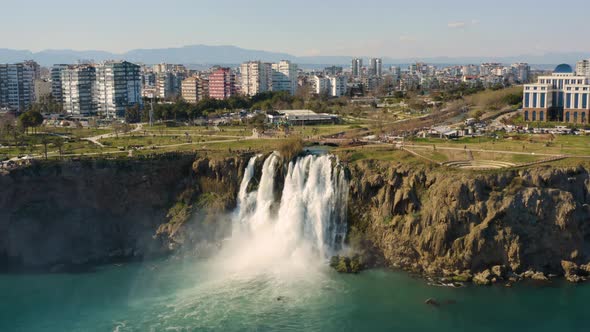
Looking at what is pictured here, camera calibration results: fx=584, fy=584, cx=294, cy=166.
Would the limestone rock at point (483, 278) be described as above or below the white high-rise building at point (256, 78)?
below

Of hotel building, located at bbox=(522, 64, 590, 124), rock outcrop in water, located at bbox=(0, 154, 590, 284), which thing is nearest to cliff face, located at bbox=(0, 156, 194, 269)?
rock outcrop in water, located at bbox=(0, 154, 590, 284)

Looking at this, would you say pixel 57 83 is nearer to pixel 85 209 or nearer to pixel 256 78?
pixel 256 78

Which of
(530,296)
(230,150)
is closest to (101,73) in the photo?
(230,150)

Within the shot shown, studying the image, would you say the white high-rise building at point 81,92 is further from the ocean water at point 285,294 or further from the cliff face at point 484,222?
the cliff face at point 484,222

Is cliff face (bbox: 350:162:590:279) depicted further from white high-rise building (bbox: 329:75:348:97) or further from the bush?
white high-rise building (bbox: 329:75:348:97)

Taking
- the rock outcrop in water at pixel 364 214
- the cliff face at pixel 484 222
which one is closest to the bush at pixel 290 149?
the rock outcrop in water at pixel 364 214

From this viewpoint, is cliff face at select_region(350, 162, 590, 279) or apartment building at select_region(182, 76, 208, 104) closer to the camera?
cliff face at select_region(350, 162, 590, 279)
